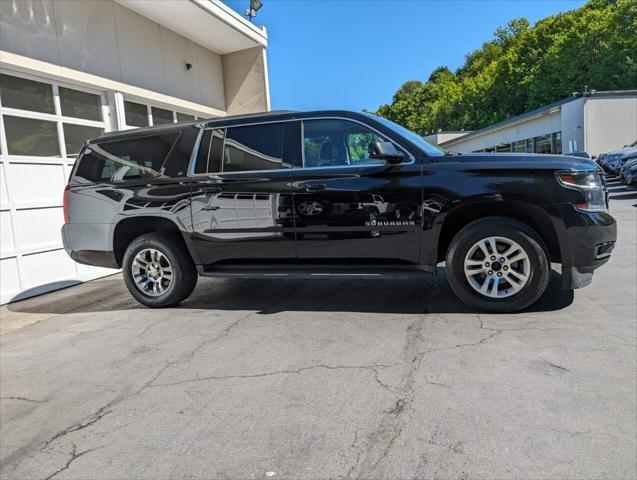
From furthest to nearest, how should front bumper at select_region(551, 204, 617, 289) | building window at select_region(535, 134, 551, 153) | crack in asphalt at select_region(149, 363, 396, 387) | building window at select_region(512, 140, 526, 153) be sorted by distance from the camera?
building window at select_region(512, 140, 526, 153)
building window at select_region(535, 134, 551, 153)
front bumper at select_region(551, 204, 617, 289)
crack in asphalt at select_region(149, 363, 396, 387)

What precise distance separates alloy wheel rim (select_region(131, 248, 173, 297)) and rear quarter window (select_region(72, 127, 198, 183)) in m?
0.90

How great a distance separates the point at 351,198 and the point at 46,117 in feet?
18.9

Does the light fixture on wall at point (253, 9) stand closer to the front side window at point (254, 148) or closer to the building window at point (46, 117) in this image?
the building window at point (46, 117)

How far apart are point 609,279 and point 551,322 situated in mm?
1891

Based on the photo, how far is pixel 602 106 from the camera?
26.2 m

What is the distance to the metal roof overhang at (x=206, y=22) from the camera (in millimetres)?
9664

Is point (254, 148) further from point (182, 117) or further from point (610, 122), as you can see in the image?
point (610, 122)

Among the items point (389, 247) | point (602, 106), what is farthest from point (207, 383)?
point (602, 106)

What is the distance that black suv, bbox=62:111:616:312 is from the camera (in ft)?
13.8

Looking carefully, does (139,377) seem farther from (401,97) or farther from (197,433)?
(401,97)

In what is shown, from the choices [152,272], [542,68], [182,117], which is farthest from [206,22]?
[542,68]

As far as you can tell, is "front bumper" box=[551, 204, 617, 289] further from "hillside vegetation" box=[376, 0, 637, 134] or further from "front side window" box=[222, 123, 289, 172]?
"hillside vegetation" box=[376, 0, 637, 134]

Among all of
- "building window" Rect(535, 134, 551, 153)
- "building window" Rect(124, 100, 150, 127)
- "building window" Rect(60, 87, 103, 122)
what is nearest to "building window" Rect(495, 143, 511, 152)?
"building window" Rect(535, 134, 551, 153)

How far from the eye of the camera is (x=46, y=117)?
754 cm
